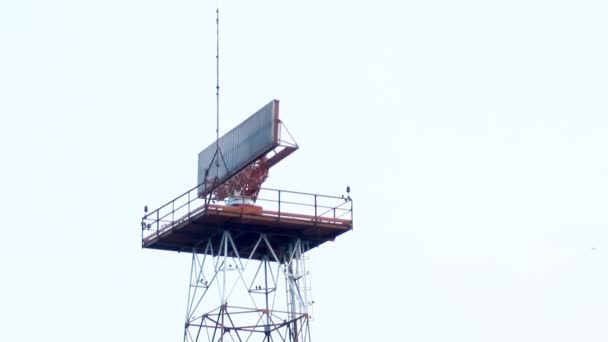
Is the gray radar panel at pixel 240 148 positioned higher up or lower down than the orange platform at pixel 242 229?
higher up

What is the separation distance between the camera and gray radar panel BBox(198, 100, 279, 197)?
130000mm

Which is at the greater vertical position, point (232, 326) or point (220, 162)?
point (220, 162)

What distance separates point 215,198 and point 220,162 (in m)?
2.85

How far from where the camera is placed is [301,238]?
433ft

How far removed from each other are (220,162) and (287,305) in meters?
8.03

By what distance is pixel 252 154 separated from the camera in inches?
5153

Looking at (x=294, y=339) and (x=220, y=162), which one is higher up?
(x=220, y=162)

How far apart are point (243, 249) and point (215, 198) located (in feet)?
9.33

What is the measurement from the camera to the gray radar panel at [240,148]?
130 m

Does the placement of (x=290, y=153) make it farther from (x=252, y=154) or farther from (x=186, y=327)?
(x=186, y=327)

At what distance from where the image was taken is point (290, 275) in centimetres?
13225

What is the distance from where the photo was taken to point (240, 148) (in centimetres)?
13250

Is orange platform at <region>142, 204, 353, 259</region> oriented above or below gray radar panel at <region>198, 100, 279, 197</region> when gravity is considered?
below

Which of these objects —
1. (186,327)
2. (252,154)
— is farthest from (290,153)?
(186,327)
